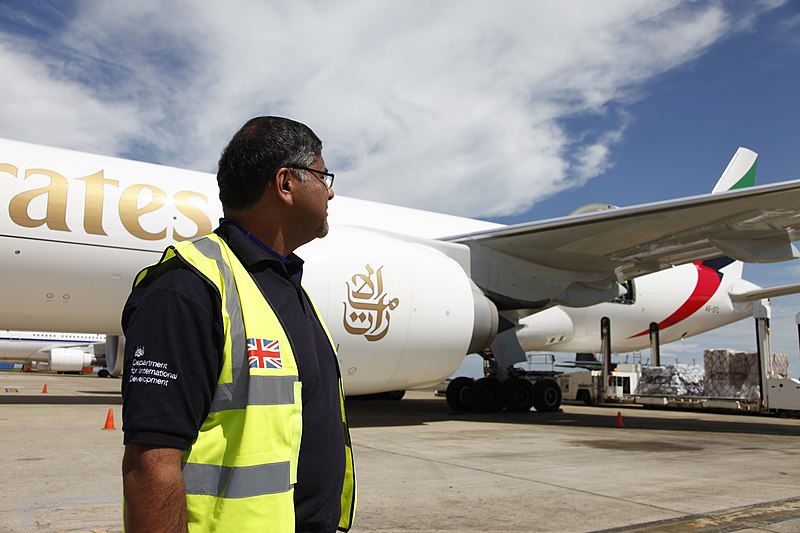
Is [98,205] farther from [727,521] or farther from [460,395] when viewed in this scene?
[727,521]

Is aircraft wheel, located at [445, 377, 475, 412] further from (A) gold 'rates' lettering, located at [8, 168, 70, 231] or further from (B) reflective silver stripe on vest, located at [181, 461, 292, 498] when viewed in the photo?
(B) reflective silver stripe on vest, located at [181, 461, 292, 498]

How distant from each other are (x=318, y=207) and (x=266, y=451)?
22.3 inches

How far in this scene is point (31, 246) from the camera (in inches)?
281

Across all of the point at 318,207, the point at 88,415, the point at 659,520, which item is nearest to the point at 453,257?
the point at 88,415

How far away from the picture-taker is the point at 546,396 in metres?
10.9

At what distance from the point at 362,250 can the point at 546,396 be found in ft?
17.5

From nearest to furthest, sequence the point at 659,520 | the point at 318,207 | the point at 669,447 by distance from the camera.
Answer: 1. the point at 318,207
2. the point at 659,520
3. the point at 669,447

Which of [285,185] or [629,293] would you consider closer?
[285,185]

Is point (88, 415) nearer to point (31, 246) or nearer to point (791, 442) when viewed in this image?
point (31, 246)

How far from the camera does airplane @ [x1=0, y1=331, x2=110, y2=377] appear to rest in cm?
3350

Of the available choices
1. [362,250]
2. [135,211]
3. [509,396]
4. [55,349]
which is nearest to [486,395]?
[509,396]

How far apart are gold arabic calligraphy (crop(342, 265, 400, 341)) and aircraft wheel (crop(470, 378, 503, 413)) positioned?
13.1 ft

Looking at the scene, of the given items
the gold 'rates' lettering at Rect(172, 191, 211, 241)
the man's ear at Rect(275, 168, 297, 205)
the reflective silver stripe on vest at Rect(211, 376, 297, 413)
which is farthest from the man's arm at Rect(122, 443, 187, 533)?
the gold 'rates' lettering at Rect(172, 191, 211, 241)

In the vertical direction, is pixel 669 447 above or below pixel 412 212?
below
